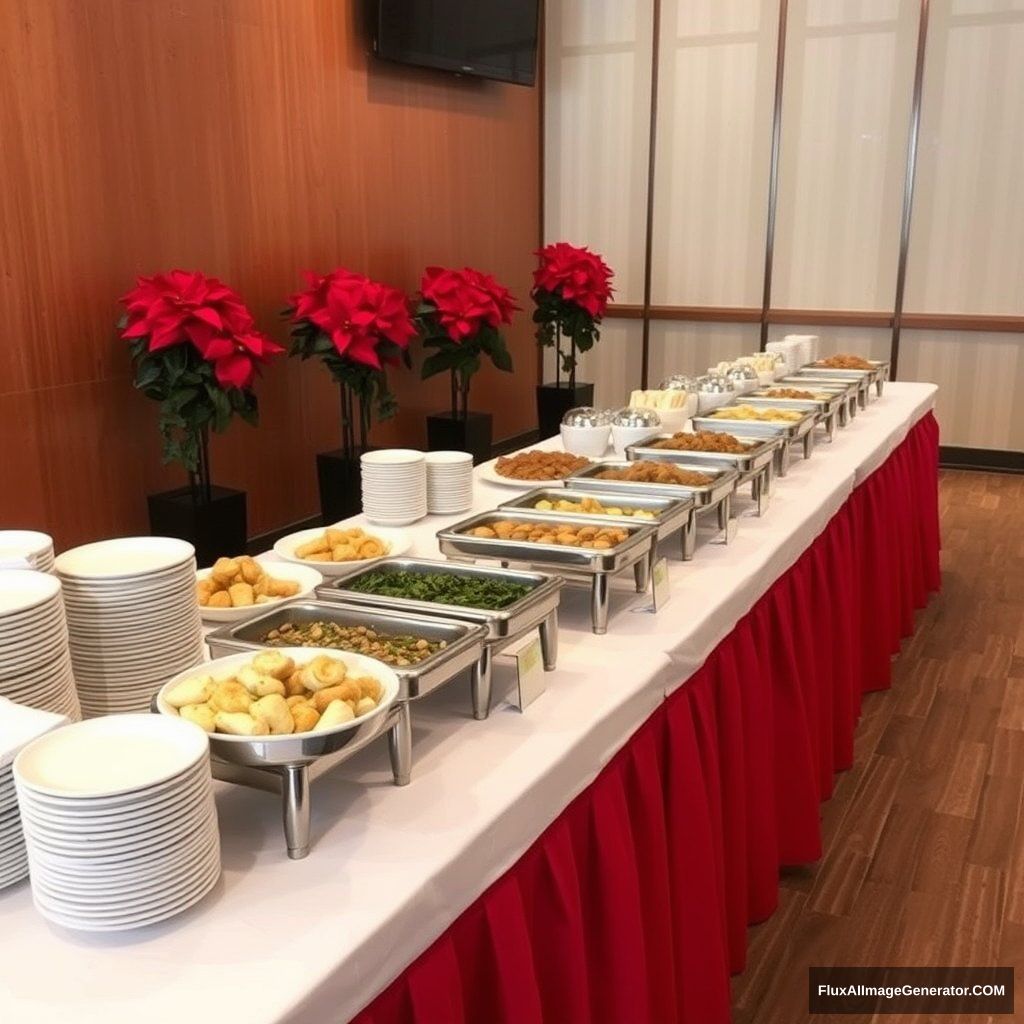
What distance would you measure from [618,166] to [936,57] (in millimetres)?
1613

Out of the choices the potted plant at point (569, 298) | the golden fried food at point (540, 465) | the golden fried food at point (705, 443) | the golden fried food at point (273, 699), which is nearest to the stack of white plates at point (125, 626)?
the golden fried food at point (273, 699)

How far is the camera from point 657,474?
1.92 meters

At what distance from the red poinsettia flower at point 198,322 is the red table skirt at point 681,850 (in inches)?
62.3

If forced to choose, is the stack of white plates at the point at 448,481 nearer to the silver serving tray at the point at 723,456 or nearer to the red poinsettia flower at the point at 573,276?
the silver serving tray at the point at 723,456

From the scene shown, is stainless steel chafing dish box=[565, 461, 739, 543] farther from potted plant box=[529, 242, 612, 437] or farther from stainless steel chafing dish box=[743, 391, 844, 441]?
potted plant box=[529, 242, 612, 437]

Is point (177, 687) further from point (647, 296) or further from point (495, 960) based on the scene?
point (647, 296)

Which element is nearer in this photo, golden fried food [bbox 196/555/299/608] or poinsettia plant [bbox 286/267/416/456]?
golden fried food [bbox 196/555/299/608]

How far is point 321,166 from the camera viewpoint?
3885 mm

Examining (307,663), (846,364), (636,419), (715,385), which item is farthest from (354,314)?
(307,663)

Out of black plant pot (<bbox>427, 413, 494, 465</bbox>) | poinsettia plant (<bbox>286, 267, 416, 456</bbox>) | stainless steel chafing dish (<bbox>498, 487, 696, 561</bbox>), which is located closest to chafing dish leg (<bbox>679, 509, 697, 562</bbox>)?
stainless steel chafing dish (<bbox>498, 487, 696, 561</bbox>)

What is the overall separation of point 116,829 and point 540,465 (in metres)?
1.53

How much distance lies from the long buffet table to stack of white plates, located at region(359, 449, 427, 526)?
155 millimetres

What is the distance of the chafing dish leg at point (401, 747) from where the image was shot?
0.98m

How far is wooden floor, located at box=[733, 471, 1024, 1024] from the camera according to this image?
171 cm
